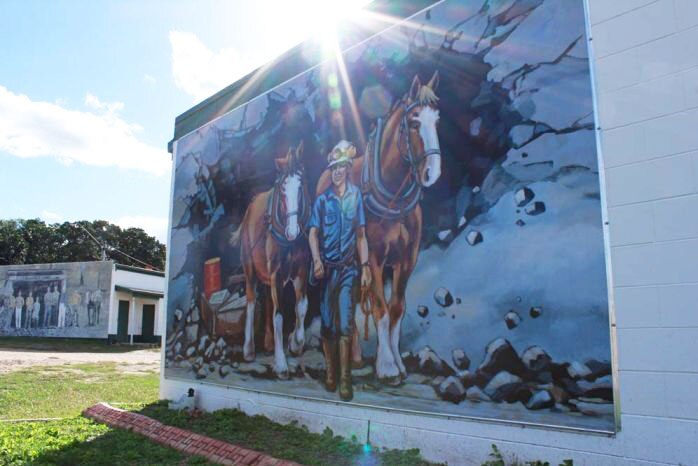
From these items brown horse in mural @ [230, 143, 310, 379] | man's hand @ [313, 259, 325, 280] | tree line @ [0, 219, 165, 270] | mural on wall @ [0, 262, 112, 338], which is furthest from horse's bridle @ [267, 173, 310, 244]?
tree line @ [0, 219, 165, 270]

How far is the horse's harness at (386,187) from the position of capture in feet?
19.6

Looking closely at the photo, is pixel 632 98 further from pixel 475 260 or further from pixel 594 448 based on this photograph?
pixel 594 448

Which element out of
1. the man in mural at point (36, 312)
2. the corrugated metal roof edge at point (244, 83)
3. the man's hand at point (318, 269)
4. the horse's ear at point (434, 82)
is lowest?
the man in mural at point (36, 312)

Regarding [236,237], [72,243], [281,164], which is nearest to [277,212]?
[281,164]

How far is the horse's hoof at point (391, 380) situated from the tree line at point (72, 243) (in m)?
48.2

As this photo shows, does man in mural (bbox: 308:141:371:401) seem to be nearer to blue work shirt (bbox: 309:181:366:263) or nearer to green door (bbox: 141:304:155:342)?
blue work shirt (bbox: 309:181:366:263)

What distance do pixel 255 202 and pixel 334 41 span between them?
2.72 meters

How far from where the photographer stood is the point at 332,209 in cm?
702

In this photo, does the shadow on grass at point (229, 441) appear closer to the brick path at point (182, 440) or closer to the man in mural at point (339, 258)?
the brick path at point (182, 440)

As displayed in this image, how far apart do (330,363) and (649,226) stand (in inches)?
158

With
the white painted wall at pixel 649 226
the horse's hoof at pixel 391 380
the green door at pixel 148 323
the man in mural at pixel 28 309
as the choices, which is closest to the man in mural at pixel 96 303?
the green door at pixel 148 323

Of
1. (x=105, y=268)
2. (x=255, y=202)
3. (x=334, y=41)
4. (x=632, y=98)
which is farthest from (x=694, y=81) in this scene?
(x=105, y=268)

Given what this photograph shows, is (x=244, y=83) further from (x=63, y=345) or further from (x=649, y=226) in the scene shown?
(x=63, y=345)

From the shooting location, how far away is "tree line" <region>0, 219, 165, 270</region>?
45906 millimetres
